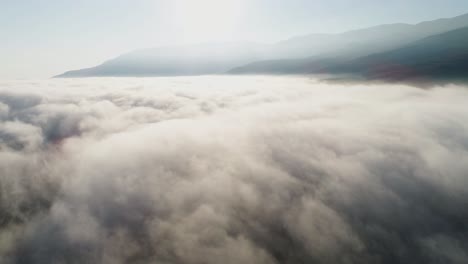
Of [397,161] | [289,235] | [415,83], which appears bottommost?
[289,235]

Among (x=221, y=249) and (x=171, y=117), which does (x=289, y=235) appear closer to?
(x=221, y=249)

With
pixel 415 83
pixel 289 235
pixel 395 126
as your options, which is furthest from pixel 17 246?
pixel 415 83

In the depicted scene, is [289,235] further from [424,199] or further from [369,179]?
[424,199]

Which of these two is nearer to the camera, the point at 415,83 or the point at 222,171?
the point at 222,171

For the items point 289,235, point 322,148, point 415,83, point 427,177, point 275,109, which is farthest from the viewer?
point 415,83

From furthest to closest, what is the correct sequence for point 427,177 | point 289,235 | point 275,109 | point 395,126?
point 275,109 < point 395,126 < point 427,177 < point 289,235

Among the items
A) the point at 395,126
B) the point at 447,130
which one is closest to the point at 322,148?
the point at 395,126

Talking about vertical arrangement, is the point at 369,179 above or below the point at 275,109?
below
